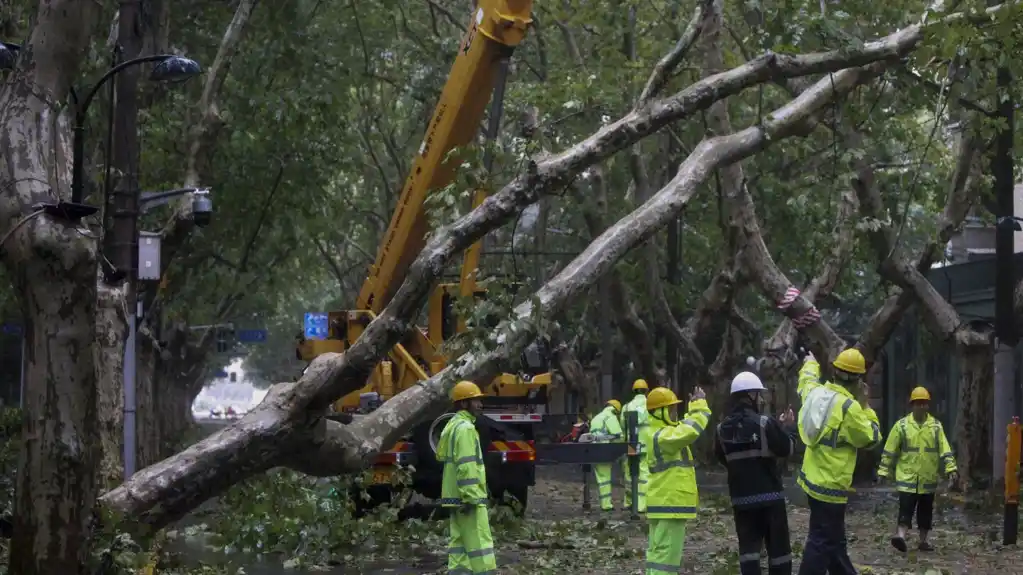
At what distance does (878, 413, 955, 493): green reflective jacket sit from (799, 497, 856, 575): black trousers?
4832 millimetres

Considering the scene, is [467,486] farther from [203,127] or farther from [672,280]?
[672,280]

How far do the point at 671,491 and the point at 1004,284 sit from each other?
8345 millimetres

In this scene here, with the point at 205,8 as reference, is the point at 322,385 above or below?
below

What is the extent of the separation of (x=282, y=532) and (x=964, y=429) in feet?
40.8

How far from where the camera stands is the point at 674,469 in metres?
11.9

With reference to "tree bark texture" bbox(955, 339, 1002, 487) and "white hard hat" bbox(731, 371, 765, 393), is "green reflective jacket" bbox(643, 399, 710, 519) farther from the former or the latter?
"tree bark texture" bbox(955, 339, 1002, 487)

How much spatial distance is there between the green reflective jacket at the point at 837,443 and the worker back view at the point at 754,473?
10.0 inches

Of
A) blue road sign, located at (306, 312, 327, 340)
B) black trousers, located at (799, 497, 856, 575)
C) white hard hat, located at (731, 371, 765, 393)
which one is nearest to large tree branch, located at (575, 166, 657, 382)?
blue road sign, located at (306, 312, 327, 340)

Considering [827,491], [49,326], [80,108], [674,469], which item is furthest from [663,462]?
[80,108]

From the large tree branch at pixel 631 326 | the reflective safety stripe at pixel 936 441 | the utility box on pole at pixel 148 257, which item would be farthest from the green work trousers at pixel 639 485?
the large tree branch at pixel 631 326

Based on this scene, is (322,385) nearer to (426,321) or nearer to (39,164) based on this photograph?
(39,164)

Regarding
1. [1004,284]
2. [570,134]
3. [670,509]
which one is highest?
[570,134]

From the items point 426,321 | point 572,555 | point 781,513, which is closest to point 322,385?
point 781,513

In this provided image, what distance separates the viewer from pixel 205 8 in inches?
921
